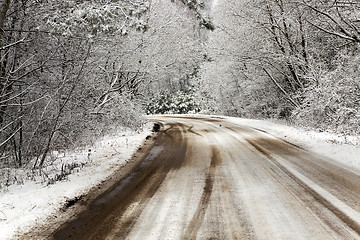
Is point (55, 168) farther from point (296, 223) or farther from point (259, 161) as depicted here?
point (296, 223)

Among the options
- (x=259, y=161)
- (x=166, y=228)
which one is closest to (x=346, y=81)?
(x=259, y=161)

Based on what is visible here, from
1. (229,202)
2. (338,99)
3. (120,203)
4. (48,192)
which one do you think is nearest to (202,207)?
(229,202)

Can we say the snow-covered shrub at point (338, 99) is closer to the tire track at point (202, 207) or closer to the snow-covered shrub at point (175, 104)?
the tire track at point (202, 207)

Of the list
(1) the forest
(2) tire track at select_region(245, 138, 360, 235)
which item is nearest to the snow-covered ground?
(1) the forest

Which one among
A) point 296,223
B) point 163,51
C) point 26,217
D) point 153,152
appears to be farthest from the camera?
point 163,51

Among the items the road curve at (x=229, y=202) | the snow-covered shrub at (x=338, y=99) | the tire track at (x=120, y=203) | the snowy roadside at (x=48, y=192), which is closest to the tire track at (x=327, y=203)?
the road curve at (x=229, y=202)

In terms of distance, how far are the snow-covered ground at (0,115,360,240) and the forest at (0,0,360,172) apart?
1.22 m

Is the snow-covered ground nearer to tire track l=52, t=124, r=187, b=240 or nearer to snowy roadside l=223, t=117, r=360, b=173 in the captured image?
snowy roadside l=223, t=117, r=360, b=173

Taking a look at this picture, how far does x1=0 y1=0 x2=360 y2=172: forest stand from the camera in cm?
663

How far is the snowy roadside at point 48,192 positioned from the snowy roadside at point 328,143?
5.88 metres

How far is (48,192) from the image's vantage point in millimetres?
5098

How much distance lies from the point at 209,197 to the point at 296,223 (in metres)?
1.53

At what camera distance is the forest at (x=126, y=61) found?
6.63 metres

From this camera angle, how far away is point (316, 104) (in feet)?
37.8
